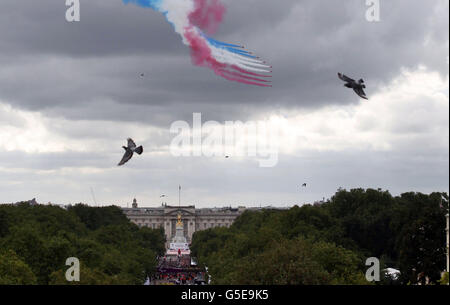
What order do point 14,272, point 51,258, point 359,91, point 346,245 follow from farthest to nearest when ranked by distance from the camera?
point 346,245 < point 51,258 < point 14,272 < point 359,91

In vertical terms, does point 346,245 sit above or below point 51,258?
above

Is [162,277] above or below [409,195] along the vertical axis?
below

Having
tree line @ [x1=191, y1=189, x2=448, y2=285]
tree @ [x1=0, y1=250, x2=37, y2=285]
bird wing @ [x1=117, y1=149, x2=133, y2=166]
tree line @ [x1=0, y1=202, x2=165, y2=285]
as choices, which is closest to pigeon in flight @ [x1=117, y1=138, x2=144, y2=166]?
bird wing @ [x1=117, y1=149, x2=133, y2=166]

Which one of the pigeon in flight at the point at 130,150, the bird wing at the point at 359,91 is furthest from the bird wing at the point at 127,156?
the bird wing at the point at 359,91

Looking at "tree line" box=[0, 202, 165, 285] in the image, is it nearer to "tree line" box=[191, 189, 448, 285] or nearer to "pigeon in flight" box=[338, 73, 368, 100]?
"tree line" box=[191, 189, 448, 285]

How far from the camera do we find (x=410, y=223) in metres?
126

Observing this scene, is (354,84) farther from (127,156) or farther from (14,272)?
(14,272)

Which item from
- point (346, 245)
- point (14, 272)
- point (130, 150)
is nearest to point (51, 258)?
point (14, 272)

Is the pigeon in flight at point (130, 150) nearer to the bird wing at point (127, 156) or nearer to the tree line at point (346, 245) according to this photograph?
the bird wing at point (127, 156)
